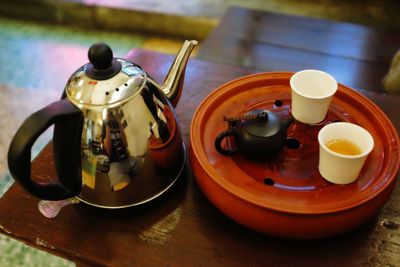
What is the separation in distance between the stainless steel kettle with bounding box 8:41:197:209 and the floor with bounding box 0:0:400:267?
1390 millimetres

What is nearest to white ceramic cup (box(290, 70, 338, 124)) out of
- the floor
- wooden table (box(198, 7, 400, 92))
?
wooden table (box(198, 7, 400, 92))

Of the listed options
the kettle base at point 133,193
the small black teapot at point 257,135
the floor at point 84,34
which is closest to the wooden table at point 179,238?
the kettle base at point 133,193

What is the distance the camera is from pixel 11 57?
7.63ft

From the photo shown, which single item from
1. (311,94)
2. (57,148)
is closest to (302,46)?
(311,94)

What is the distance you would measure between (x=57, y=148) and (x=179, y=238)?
0.26m

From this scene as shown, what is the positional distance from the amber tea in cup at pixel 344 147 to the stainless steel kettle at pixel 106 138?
28 cm

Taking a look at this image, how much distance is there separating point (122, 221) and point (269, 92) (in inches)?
16.5

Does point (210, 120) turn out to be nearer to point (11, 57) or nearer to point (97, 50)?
point (97, 50)

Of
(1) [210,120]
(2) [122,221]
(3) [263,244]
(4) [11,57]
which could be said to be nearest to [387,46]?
(1) [210,120]

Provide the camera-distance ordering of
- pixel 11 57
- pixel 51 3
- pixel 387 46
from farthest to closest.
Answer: pixel 51 3 → pixel 11 57 → pixel 387 46

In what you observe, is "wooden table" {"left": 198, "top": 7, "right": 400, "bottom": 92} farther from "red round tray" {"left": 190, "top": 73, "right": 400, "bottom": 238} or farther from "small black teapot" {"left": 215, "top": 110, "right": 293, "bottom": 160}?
"small black teapot" {"left": 215, "top": 110, "right": 293, "bottom": 160}

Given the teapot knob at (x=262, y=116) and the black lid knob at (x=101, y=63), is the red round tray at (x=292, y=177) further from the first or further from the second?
the black lid knob at (x=101, y=63)

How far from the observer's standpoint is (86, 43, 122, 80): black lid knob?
0.66m

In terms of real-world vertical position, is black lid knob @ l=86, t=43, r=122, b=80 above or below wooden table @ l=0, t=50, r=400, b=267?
above
